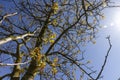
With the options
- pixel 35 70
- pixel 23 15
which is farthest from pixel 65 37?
pixel 35 70

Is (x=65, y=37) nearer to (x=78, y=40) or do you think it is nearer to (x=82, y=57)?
(x=78, y=40)

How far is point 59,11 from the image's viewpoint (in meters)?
10.5

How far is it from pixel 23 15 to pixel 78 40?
2814 mm

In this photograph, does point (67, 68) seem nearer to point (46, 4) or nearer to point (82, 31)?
point (82, 31)

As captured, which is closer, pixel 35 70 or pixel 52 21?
pixel 35 70

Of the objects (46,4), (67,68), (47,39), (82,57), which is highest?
(46,4)

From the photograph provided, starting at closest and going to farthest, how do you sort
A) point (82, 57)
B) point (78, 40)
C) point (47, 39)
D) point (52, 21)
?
point (82, 57) → point (47, 39) → point (52, 21) → point (78, 40)

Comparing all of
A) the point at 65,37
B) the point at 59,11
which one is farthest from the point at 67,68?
the point at 59,11

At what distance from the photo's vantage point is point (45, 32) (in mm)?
10375

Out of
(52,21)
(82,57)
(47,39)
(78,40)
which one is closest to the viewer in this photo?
(82,57)

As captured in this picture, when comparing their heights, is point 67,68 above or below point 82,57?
below

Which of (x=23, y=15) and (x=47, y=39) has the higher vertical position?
(x=23, y=15)

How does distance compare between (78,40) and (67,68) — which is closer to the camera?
(67,68)

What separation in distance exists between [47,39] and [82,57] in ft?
6.40
